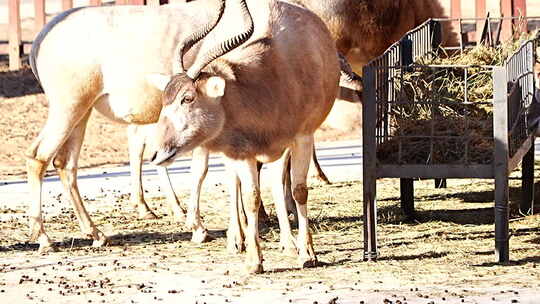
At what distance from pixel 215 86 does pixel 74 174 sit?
8.40 feet

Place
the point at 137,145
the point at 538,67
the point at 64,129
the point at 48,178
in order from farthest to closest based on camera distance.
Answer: the point at 538,67
the point at 48,178
the point at 137,145
the point at 64,129

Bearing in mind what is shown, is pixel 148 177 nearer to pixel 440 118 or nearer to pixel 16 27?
pixel 440 118

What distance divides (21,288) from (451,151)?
3.21 metres

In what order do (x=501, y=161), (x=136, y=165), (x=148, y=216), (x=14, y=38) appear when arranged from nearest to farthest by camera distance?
(x=501, y=161), (x=148, y=216), (x=136, y=165), (x=14, y=38)

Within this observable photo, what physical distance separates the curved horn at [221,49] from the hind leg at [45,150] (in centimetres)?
184

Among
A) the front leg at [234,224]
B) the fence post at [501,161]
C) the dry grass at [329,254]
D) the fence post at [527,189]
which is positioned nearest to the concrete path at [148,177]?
the dry grass at [329,254]

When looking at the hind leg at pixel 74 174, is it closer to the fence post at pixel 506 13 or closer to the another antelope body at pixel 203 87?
the another antelope body at pixel 203 87

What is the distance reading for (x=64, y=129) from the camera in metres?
10.1

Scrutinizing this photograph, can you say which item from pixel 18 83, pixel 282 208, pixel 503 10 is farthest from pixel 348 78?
pixel 18 83

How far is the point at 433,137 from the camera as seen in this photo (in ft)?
28.7

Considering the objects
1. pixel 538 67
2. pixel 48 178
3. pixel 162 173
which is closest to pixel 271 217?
pixel 162 173

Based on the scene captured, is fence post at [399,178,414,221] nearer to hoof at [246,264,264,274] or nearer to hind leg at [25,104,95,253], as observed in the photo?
hoof at [246,264,264,274]

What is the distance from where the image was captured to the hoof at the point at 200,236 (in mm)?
10273

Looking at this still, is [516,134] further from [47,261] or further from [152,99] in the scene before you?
[47,261]
